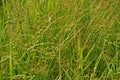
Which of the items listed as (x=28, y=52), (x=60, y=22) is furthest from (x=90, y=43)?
(x=28, y=52)

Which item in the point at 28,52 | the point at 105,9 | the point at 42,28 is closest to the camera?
the point at 28,52

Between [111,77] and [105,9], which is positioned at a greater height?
[105,9]

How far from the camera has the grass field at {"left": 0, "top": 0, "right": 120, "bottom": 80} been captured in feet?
5.36

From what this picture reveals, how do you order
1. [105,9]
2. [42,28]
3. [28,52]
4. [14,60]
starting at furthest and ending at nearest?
1. [105,9]
2. [42,28]
3. [28,52]
4. [14,60]

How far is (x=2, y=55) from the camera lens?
5.64ft

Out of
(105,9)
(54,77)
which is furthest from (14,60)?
(105,9)

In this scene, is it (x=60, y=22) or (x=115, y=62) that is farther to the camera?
(x=60, y=22)

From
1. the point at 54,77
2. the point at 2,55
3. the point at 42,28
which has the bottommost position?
the point at 54,77

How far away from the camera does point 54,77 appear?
1.71 meters

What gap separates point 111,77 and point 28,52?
0.48 metres

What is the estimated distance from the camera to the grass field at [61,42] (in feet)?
5.36

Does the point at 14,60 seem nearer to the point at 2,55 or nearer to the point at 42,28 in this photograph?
the point at 2,55

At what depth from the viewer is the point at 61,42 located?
1.79 meters

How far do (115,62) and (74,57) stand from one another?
0.24m
